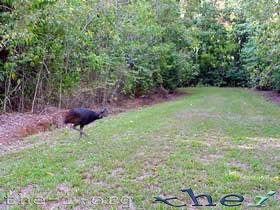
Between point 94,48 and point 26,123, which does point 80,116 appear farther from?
point 94,48

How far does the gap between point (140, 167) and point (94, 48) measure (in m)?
7.16

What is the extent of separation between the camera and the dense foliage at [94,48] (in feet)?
26.3

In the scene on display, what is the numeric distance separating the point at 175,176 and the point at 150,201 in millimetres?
784

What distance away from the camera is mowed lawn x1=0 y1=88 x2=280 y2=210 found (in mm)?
3424

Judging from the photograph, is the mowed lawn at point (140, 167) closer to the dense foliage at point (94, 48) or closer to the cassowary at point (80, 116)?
the cassowary at point (80, 116)

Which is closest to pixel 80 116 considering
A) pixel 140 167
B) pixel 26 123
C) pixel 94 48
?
pixel 140 167

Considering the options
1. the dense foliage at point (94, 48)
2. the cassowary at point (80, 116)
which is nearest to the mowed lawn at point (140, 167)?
the cassowary at point (80, 116)

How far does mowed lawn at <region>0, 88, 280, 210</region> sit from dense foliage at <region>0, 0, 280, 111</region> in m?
2.14

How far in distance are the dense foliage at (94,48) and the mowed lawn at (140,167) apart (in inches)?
84.4

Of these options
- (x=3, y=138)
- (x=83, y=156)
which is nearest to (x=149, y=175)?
(x=83, y=156)

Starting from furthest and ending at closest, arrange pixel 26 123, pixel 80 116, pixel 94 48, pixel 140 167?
pixel 94 48
pixel 26 123
pixel 80 116
pixel 140 167

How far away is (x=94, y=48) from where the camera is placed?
11.0 m

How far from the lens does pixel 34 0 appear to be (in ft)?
22.8

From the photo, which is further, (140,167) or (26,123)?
(26,123)
